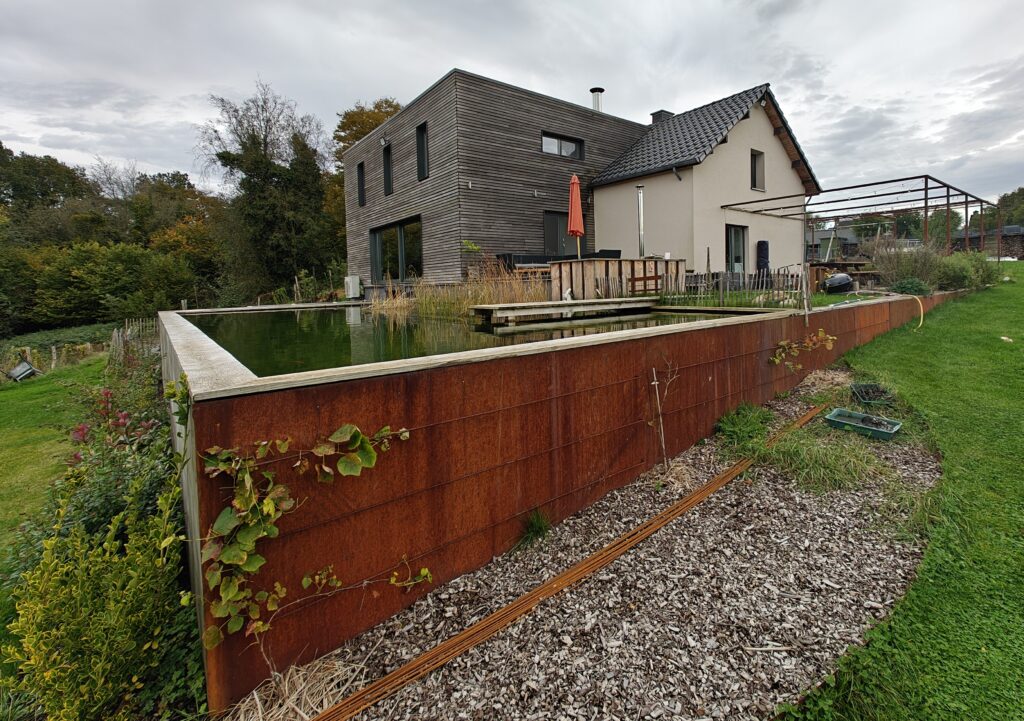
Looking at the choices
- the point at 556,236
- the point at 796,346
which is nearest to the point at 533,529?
the point at 796,346

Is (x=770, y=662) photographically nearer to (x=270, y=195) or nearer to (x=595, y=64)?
(x=595, y=64)

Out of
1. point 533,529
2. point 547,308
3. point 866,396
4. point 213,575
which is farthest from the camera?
point 547,308

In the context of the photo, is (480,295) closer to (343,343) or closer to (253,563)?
(343,343)

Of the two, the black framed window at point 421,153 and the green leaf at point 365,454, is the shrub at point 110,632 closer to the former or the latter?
the green leaf at point 365,454

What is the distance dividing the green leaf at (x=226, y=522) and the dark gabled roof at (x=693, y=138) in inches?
442

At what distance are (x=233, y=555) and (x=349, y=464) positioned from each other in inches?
16.1

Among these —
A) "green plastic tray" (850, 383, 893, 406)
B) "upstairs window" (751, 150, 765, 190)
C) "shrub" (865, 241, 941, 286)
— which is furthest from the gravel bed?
"upstairs window" (751, 150, 765, 190)

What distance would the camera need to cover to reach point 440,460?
2.08 meters

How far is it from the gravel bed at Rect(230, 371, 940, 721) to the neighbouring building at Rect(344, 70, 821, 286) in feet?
28.5

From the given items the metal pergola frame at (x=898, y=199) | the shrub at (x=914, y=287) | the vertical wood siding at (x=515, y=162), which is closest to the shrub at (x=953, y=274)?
the metal pergola frame at (x=898, y=199)

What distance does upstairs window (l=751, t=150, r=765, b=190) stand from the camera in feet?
42.3

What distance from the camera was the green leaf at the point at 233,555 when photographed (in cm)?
146

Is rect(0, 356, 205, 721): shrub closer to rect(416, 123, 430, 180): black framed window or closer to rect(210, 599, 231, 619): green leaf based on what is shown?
rect(210, 599, 231, 619): green leaf

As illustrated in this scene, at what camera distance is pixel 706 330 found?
11.8 feet
